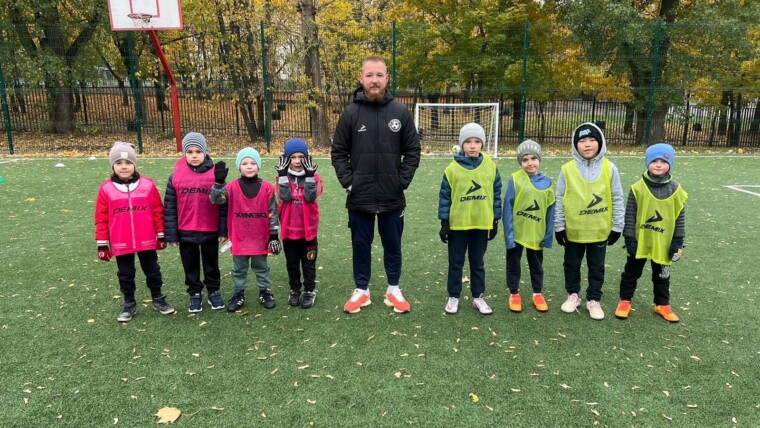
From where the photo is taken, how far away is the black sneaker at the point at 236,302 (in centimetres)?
397

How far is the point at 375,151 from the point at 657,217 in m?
2.10

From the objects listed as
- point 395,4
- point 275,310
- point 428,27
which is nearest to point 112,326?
point 275,310

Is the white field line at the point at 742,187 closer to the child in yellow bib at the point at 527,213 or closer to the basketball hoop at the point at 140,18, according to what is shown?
the child in yellow bib at the point at 527,213

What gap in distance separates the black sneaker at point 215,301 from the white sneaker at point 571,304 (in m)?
2.70

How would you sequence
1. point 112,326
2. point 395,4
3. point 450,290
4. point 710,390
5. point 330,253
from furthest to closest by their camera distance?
point 395,4
point 330,253
point 450,290
point 112,326
point 710,390

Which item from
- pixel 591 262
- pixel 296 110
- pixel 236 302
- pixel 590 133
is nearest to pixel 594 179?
pixel 590 133

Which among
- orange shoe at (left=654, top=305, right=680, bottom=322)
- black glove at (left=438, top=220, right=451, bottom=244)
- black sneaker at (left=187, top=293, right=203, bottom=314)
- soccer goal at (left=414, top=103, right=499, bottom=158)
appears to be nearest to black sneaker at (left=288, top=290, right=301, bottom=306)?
black sneaker at (left=187, top=293, right=203, bottom=314)

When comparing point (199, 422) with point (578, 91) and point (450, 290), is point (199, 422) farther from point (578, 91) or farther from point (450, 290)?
point (578, 91)

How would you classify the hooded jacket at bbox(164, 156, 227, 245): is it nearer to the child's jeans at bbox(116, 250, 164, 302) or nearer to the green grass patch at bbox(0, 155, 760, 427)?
the child's jeans at bbox(116, 250, 164, 302)

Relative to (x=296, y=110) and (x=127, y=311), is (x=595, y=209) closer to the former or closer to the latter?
(x=127, y=311)

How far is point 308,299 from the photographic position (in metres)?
4.05

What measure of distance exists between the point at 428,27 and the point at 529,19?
3.43 meters

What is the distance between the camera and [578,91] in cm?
1534

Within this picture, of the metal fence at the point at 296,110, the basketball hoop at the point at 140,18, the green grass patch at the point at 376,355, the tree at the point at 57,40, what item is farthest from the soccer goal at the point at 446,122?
the green grass patch at the point at 376,355
